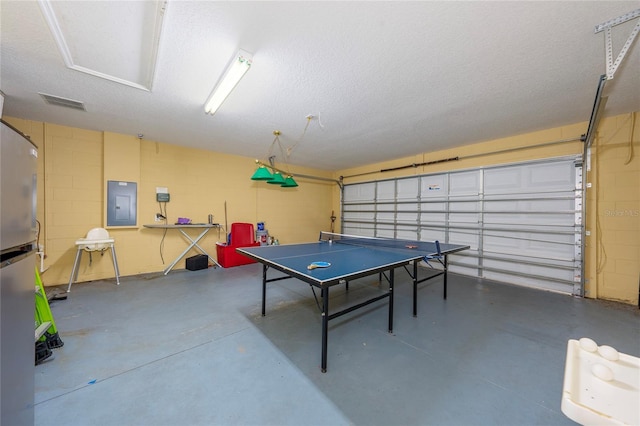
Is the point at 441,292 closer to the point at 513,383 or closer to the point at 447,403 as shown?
the point at 513,383

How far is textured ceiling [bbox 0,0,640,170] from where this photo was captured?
5.65 ft

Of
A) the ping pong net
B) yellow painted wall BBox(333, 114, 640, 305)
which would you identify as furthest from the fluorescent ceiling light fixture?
yellow painted wall BBox(333, 114, 640, 305)

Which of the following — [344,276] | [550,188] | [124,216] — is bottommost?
[344,276]

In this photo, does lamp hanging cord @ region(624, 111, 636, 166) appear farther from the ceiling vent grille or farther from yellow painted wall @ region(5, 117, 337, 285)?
the ceiling vent grille

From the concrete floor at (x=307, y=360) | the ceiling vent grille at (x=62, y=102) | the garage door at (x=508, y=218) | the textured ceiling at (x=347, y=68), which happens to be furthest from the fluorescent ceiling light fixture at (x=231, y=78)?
the garage door at (x=508, y=218)

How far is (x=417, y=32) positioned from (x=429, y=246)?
2639 mm

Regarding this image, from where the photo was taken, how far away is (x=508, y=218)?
4.34m

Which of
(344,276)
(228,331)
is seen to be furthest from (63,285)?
(344,276)

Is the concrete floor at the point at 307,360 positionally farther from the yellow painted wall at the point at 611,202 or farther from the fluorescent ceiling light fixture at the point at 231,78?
the fluorescent ceiling light fixture at the point at 231,78

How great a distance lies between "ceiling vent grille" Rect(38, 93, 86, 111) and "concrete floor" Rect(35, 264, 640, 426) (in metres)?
2.75

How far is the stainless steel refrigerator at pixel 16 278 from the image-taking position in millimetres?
867

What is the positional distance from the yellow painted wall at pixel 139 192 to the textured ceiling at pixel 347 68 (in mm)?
409

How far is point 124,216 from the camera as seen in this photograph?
4395 mm

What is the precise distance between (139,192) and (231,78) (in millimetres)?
3594
